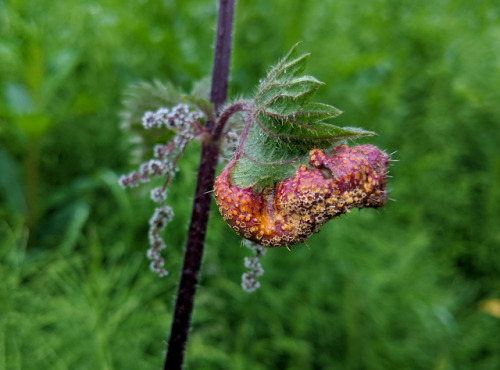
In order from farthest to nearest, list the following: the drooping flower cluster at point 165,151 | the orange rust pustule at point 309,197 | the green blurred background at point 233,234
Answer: the green blurred background at point 233,234
the drooping flower cluster at point 165,151
the orange rust pustule at point 309,197

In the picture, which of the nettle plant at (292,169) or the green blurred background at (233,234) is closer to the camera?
the nettle plant at (292,169)

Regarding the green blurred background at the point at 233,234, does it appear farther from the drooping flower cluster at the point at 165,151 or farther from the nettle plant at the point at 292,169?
the nettle plant at the point at 292,169

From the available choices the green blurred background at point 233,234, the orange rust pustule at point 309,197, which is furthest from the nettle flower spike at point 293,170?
the green blurred background at point 233,234

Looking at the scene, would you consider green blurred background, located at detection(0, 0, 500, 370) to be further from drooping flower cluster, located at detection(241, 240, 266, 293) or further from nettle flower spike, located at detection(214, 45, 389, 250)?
nettle flower spike, located at detection(214, 45, 389, 250)

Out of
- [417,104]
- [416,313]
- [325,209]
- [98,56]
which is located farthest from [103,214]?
[325,209]

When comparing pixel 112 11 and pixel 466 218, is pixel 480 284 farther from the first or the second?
pixel 112 11

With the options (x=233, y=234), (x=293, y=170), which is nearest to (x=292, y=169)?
(x=293, y=170)

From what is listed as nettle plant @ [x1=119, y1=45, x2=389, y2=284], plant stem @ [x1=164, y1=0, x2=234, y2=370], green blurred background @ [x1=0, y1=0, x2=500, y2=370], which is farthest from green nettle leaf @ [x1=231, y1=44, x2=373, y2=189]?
green blurred background @ [x1=0, y1=0, x2=500, y2=370]
